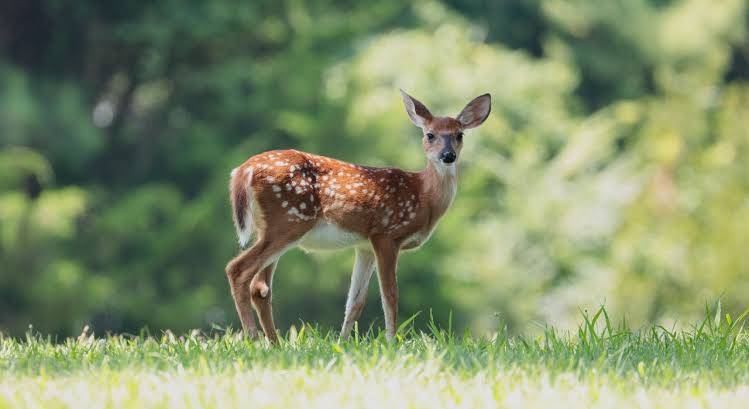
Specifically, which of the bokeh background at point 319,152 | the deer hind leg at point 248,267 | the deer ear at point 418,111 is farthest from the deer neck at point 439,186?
the bokeh background at point 319,152

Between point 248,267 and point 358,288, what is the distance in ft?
2.18

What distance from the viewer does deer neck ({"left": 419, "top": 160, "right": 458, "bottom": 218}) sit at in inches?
265

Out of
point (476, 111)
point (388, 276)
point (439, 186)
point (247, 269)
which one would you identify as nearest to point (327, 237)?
point (388, 276)

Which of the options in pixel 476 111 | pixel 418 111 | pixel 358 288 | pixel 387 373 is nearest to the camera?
pixel 387 373

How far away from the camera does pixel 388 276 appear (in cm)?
645

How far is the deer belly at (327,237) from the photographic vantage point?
21.1 ft

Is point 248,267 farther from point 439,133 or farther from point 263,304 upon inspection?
point 439,133

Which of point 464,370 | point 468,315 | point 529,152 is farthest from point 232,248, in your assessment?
point 464,370

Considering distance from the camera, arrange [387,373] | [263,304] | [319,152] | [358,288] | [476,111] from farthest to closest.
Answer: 1. [319,152]
2. [476,111]
3. [358,288]
4. [263,304]
5. [387,373]

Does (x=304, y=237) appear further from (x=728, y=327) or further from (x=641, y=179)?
(x=641, y=179)

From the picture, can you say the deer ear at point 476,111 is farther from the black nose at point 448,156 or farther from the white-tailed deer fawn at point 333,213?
the black nose at point 448,156

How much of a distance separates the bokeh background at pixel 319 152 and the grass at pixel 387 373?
32.2 feet

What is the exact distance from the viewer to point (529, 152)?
23344mm

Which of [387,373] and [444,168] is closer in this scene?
[387,373]
